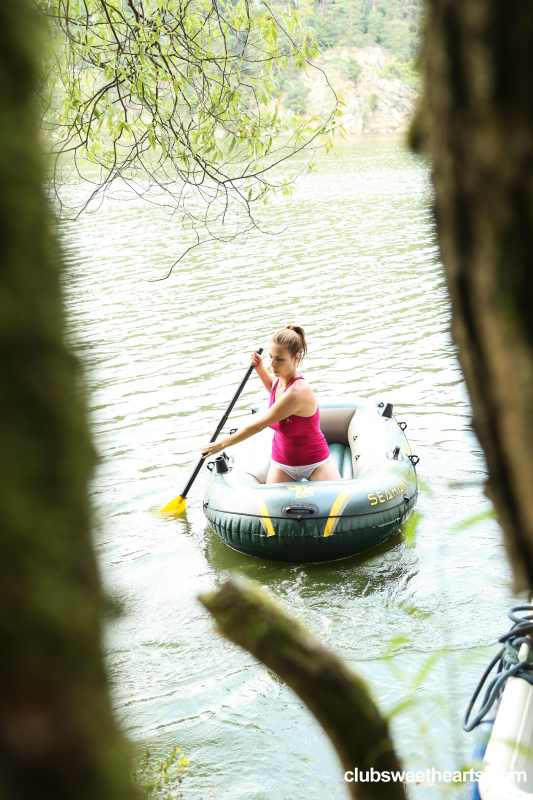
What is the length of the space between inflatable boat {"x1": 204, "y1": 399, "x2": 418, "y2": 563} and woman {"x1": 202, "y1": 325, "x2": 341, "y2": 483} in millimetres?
271

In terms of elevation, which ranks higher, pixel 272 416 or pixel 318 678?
pixel 318 678

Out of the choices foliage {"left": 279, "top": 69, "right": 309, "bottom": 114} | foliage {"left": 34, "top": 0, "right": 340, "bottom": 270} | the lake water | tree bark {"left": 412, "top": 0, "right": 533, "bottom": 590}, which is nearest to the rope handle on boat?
the lake water

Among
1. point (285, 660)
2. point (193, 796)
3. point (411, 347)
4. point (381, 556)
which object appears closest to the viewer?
point (285, 660)

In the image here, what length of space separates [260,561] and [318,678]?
4.23 metres

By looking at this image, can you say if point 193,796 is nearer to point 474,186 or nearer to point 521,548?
point 521,548

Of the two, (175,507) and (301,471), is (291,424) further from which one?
(175,507)

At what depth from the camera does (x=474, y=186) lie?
45cm

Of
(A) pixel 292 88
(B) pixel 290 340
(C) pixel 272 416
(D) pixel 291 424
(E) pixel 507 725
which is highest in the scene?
(A) pixel 292 88

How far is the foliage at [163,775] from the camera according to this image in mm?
2707

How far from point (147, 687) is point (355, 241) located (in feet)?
41.4

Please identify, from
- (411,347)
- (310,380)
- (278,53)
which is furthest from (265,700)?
(411,347)

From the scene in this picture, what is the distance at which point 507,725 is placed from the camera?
7.40ft

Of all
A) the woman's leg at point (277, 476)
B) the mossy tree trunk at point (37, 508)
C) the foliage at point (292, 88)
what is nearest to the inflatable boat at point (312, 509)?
the woman's leg at point (277, 476)

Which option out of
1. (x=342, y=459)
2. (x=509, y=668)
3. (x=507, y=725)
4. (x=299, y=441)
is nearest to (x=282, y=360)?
(x=299, y=441)
